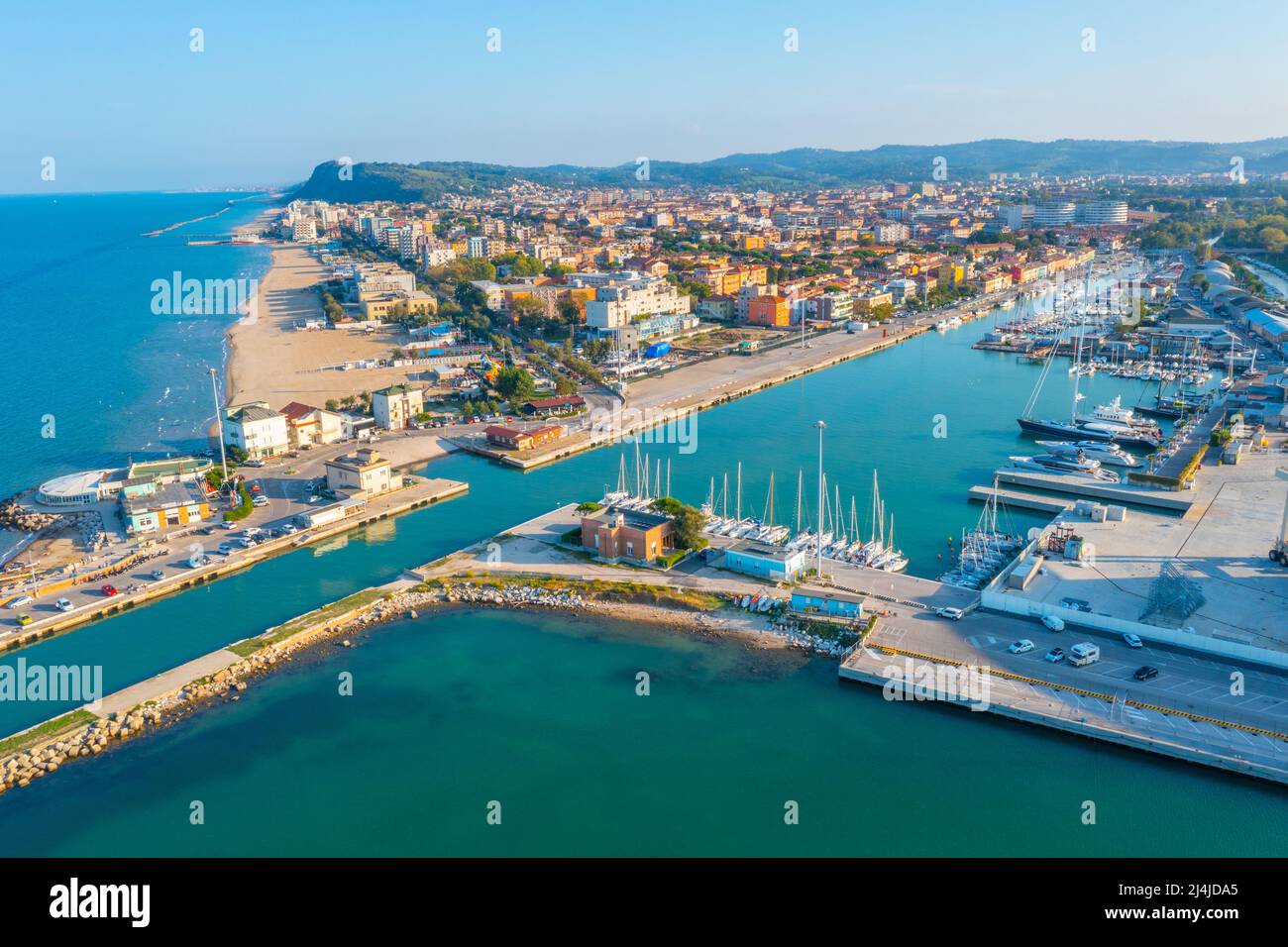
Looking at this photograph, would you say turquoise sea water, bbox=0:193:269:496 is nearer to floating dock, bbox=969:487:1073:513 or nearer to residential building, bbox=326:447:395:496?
residential building, bbox=326:447:395:496

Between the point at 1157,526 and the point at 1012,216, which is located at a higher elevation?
the point at 1012,216

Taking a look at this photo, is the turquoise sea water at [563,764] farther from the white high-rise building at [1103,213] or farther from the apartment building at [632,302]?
the white high-rise building at [1103,213]

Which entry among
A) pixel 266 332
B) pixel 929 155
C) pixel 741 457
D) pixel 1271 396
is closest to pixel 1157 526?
pixel 741 457

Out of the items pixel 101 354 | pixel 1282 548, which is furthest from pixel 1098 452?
pixel 101 354

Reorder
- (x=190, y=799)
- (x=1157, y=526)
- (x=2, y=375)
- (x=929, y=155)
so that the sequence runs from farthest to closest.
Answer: (x=929, y=155)
(x=2, y=375)
(x=1157, y=526)
(x=190, y=799)

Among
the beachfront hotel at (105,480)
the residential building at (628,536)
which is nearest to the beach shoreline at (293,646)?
the residential building at (628,536)

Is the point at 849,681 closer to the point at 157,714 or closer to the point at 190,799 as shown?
the point at 190,799

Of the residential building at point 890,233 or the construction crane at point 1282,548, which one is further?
the residential building at point 890,233

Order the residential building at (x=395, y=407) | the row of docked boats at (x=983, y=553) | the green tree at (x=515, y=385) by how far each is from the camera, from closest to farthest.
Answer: the row of docked boats at (x=983, y=553), the residential building at (x=395, y=407), the green tree at (x=515, y=385)
